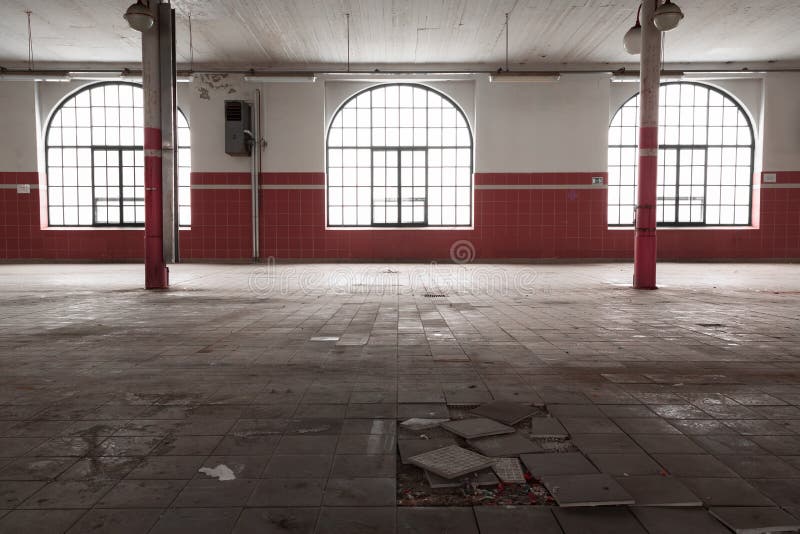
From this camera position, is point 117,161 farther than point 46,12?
Yes

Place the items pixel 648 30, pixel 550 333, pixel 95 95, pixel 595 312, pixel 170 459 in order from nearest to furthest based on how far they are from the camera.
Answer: pixel 170 459
pixel 550 333
pixel 595 312
pixel 648 30
pixel 95 95

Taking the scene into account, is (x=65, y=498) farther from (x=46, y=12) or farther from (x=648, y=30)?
(x=46, y=12)

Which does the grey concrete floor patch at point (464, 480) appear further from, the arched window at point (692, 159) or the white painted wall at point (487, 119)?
the arched window at point (692, 159)

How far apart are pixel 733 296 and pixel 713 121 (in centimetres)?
896

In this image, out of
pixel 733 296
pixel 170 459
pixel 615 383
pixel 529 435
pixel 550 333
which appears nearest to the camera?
pixel 170 459

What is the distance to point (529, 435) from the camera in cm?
228

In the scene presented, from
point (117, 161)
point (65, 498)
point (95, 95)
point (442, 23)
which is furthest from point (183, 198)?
point (65, 498)

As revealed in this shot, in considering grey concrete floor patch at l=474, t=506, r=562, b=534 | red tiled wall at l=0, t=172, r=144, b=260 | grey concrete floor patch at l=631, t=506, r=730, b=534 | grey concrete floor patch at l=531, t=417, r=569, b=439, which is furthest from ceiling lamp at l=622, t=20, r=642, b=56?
red tiled wall at l=0, t=172, r=144, b=260

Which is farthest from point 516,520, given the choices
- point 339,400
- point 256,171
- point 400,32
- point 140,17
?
point 256,171

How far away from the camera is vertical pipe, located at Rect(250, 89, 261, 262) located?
13633mm

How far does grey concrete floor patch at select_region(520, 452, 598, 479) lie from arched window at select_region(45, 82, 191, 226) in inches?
539

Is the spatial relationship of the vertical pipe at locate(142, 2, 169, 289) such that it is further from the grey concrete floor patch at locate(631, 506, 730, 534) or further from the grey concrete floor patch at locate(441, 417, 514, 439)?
the grey concrete floor patch at locate(631, 506, 730, 534)

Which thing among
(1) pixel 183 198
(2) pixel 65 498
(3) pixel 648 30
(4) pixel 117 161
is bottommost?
(2) pixel 65 498

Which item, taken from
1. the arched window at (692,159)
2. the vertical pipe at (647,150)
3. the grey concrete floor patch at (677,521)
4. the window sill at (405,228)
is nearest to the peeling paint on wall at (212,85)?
the window sill at (405,228)
